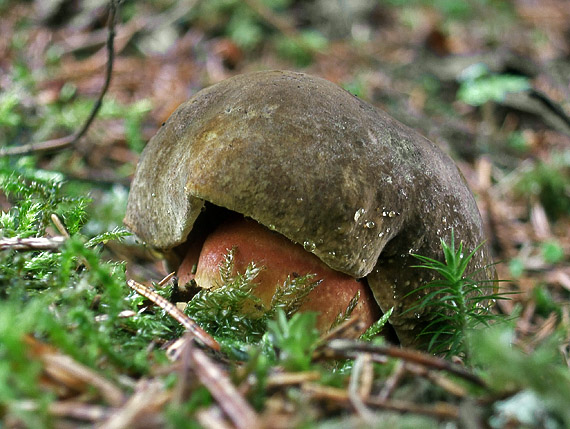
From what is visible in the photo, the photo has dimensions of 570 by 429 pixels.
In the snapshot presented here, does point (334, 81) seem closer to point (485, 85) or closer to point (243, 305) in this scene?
point (485, 85)

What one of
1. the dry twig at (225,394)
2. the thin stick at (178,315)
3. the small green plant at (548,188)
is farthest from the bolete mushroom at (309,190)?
the small green plant at (548,188)

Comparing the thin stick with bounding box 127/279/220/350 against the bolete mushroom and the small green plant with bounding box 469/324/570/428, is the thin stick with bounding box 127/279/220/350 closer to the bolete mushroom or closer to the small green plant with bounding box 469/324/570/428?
the bolete mushroom

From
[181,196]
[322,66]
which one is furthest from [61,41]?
[181,196]

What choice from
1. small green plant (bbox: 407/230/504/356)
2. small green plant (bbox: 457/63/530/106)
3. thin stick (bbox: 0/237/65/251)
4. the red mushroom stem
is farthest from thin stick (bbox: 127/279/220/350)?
small green plant (bbox: 457/63/530/106)

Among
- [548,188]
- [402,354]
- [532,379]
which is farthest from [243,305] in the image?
[548,188]

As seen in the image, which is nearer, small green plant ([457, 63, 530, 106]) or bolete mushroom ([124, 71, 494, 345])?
bolete mushroom ([124, 71, 494, 345])
